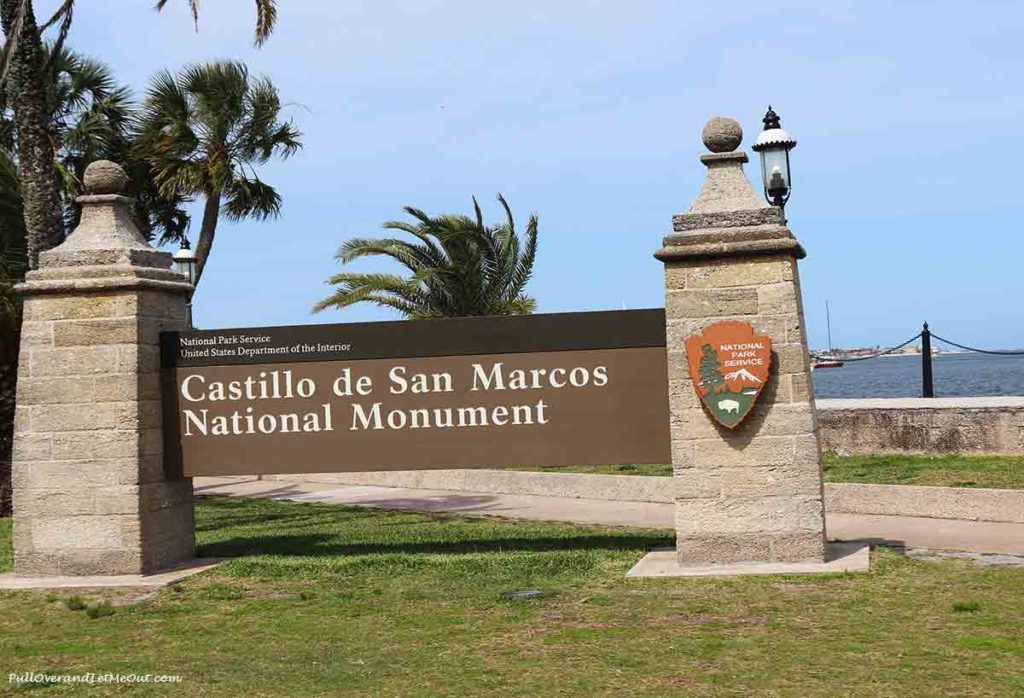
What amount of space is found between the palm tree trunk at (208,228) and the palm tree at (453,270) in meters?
2.37

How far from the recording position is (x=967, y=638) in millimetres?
6355

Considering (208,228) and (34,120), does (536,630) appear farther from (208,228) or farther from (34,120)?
(208,228)

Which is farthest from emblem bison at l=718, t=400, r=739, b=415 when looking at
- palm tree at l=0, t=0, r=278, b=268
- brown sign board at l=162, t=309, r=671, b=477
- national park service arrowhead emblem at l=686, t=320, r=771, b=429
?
palm tree at l=0, t=0, r=278, b=268

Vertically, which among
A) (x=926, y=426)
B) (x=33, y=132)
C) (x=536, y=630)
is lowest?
(x=536, y=630)

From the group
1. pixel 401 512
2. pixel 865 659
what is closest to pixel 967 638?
pixel 865 659

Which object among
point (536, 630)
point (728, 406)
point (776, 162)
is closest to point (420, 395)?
point (728, 406)

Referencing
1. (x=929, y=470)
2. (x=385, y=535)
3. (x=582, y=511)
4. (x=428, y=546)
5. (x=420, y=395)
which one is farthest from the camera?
(x=582, y=511)

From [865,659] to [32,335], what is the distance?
6576 mm

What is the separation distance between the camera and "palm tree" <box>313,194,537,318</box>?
70.7 ft

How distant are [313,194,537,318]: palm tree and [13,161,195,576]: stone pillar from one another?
→ 11918 millimetres

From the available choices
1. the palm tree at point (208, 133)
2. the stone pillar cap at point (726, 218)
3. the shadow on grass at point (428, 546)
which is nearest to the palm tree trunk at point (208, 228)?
the palm tree at point (208, 133)

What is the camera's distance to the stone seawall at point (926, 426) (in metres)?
14.3

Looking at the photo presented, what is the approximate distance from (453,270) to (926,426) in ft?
30.0

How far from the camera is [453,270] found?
21.6 m
